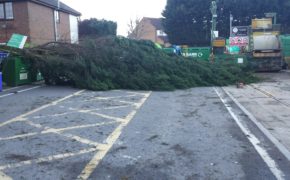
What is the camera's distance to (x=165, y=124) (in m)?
9.36

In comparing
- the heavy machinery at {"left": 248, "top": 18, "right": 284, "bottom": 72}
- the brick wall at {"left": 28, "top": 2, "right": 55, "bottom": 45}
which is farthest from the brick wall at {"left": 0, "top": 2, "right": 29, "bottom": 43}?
the heavy machinery at {"left": 248, "top": 18, "right": 284, "bottom": 72}

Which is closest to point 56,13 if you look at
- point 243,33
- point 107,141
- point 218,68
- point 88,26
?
point 88,26

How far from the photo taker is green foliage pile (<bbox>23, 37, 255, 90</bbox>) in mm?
16641

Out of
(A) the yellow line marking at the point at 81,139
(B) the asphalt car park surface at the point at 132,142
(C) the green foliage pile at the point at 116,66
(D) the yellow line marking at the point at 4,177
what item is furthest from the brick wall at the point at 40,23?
(D) the yellow line marking at the point at 4,177

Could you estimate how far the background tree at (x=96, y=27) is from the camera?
4299cm

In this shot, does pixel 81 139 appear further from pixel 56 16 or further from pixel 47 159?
pixel 56 16

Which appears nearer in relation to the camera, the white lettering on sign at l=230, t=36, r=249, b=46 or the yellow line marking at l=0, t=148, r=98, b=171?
the yellow line marking at l=0, t=148, r=98, b=171

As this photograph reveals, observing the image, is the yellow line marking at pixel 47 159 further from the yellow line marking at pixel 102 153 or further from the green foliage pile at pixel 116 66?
the green foliage pile at pixel 116 66

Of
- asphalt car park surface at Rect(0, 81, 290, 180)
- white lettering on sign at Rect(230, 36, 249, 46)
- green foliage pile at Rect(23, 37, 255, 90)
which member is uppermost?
white lettering on sign at Rect(230, 36, 249, 46)

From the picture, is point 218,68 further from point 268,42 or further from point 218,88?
point 268,42

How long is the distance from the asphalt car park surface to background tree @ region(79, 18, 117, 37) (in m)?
30.8

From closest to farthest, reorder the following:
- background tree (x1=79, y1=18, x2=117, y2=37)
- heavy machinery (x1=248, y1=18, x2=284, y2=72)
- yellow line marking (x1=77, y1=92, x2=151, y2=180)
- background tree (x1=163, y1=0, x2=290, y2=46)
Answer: yellow line marking (x1=77, y1=92, x2=151, y2=180) < heavy machinery (x1=248, y1=18, x2=284, y2=72) < background tree (x1=79, y1=18, x2=117, y2=37) < background tree (x1=163, y1=0, x2=290, y2=46)

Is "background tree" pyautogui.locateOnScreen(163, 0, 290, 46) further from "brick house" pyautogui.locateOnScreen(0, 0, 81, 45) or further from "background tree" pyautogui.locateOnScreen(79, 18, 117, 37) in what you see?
"brick house" pyautogui.locateOnScreen(0, 0, 81, 45)

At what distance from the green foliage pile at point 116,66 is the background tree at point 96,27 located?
24.6m
